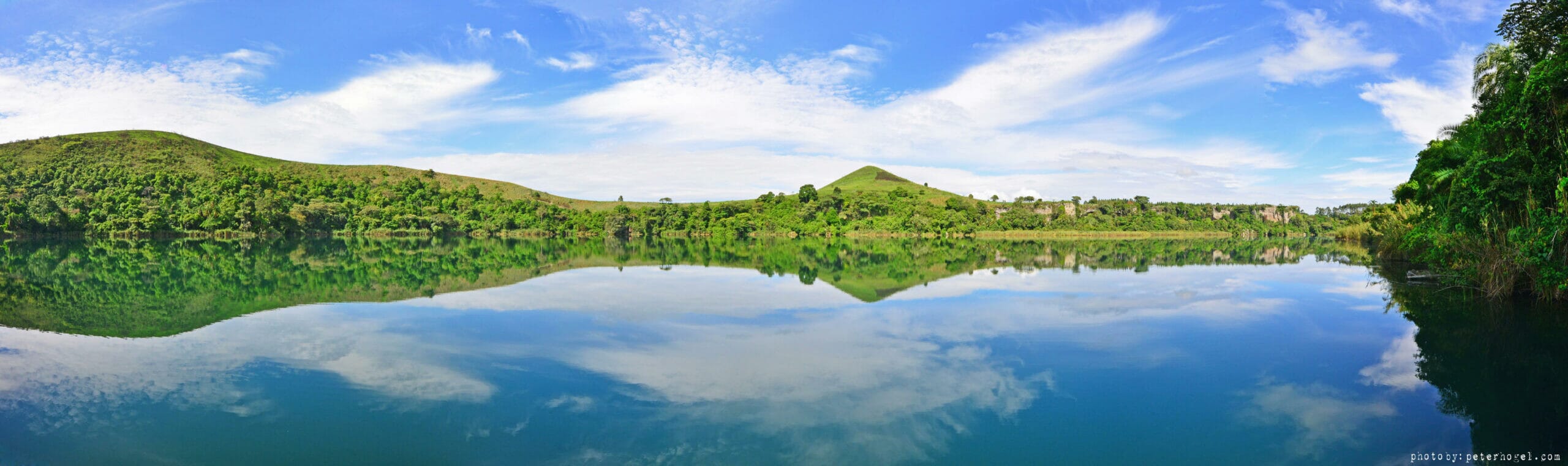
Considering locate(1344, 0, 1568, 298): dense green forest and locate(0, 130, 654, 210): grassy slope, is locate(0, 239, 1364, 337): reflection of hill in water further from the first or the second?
locate(0, 130, 654, 210): grassy slope

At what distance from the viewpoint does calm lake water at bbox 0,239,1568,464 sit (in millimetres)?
6066

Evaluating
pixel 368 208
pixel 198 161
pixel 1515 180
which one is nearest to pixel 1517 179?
pixel 1515 180

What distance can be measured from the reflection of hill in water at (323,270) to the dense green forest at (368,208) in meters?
32.3

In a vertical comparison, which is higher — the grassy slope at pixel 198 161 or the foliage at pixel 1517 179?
the grassy slope at pixel 198 161

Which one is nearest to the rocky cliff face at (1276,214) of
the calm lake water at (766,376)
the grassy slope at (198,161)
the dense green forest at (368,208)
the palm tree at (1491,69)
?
the dense green forest at (368,208)

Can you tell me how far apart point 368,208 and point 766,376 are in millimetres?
115749

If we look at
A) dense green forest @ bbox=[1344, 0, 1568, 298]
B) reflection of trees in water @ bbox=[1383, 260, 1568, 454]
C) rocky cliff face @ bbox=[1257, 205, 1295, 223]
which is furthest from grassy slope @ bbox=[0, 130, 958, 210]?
reflection of trees in water @ bbox=[1383, 260, 1568, 454]

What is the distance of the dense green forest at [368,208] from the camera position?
264ft

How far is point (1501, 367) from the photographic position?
9.23 m

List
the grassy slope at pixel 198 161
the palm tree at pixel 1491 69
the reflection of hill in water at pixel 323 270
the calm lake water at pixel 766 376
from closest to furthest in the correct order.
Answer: the calm lake water at pixel 766 376
the reflection of hill in water at pixel 323 270
the palm tree at pixel 1491 69
the grassy slope at pixel 198 161

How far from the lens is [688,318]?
13.6 metres

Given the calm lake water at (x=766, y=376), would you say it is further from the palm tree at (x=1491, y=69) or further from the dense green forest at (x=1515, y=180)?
the palm tree at (x=1491, y=69)

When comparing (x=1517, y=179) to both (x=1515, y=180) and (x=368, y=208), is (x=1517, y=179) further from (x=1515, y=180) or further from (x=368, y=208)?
(x=368, y=208)

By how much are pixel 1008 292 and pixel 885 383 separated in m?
11.6
